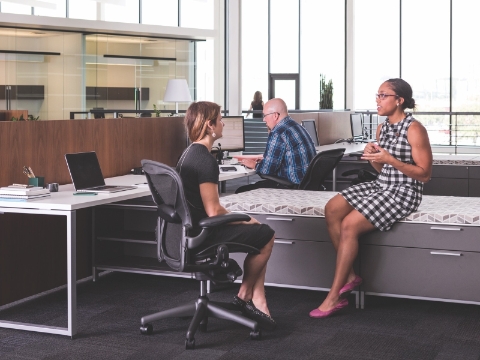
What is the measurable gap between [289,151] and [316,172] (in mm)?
269

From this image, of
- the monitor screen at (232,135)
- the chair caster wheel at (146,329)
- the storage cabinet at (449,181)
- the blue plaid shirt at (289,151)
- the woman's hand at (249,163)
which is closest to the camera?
→ the chair caster wheel at (146,329)

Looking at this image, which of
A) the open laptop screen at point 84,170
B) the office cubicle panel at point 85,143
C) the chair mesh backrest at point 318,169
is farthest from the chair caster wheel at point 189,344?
the chair mesh backrest at point 318,169

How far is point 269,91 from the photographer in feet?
64.2

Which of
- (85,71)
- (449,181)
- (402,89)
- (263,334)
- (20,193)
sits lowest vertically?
(263,334)

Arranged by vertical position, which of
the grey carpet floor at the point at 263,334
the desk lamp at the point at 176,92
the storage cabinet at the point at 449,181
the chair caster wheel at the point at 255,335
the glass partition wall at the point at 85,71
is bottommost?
the grey carpet floor at the point at 263,334

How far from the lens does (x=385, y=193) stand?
4.18 metres

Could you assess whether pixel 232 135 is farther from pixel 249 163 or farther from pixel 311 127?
pixel 311 127

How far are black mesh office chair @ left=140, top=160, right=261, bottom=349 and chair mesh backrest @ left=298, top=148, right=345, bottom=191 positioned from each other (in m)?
1.76

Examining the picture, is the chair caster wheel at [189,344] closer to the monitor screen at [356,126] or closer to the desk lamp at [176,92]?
the monitor screen at [356,126]

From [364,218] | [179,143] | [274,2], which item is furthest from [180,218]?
[274,2]

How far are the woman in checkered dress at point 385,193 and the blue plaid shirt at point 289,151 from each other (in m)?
1.32

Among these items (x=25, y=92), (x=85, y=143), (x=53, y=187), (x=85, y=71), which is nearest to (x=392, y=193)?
(x=53, y=187)

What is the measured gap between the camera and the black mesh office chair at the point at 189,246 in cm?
355

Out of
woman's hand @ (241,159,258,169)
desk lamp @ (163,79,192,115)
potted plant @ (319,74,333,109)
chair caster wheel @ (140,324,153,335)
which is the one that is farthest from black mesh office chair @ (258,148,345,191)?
potted plant @ (319,74,333,109)
